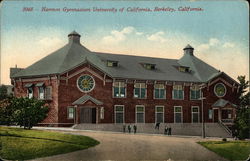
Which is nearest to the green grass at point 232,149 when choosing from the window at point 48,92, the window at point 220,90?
the window at point 220,90

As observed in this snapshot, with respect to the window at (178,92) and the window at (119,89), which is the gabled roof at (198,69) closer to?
the window at (178,92)

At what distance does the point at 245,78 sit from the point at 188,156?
4999 mm

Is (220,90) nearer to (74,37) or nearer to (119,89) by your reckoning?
(119,89)

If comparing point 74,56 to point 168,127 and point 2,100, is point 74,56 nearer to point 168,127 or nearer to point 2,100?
point 2,100

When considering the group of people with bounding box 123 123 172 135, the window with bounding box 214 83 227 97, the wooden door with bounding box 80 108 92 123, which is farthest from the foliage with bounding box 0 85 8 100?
the window with bounding box 214 83 227 97

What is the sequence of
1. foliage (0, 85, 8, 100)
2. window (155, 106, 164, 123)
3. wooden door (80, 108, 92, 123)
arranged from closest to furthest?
1. foliage (0, 85, 8, 100)
2. wooden door (80, 108, 92, 123)
3. window (155, 106, 164, 123)

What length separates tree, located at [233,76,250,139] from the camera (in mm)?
17331

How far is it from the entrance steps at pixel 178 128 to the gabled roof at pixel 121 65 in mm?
3378

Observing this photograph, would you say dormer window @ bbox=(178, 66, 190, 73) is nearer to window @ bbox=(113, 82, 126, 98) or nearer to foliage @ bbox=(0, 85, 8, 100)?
window @ bbox=(113, 82, 126, 98)

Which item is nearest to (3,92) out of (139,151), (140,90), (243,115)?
(139,151)

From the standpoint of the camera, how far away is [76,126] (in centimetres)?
2088

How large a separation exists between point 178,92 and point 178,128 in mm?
3996

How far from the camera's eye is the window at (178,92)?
1004 inches

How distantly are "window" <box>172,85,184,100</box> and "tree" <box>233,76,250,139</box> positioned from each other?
6.89 meters
